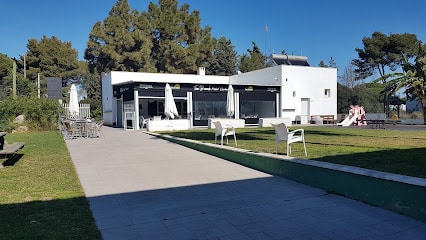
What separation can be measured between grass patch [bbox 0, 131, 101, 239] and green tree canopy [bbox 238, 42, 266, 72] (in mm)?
48139

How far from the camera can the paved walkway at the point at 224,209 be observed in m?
3.79

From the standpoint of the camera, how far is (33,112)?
22016 millimetres

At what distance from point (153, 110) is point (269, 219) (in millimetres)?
28569

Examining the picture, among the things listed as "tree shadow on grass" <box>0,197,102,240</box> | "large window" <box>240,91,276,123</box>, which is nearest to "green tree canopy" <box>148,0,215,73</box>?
"large window" <box>240,91,276,123</box>

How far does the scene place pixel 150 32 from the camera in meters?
44.9

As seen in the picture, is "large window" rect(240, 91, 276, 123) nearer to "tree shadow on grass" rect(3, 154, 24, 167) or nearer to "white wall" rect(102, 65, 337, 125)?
"white wall" rect(102, 65, 337, 125)

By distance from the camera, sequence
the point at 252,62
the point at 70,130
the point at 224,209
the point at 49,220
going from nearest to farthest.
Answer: the point at 49,220
the point at 224,209
the point at 70,130
the point at 252,62

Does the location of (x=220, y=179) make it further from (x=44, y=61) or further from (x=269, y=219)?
(x=44, y=61)

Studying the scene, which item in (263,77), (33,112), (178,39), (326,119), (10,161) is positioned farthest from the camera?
(178,39)

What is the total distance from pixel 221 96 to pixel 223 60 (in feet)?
77.6

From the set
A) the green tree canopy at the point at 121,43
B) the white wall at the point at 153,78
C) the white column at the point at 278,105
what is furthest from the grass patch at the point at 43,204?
the green tree canopy at the point at 121,43

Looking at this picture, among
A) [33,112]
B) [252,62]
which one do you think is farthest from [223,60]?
[33,112]

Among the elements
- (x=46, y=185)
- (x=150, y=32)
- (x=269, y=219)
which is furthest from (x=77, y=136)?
(x=150, y=32)

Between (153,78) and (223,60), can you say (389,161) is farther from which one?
(223,60)
